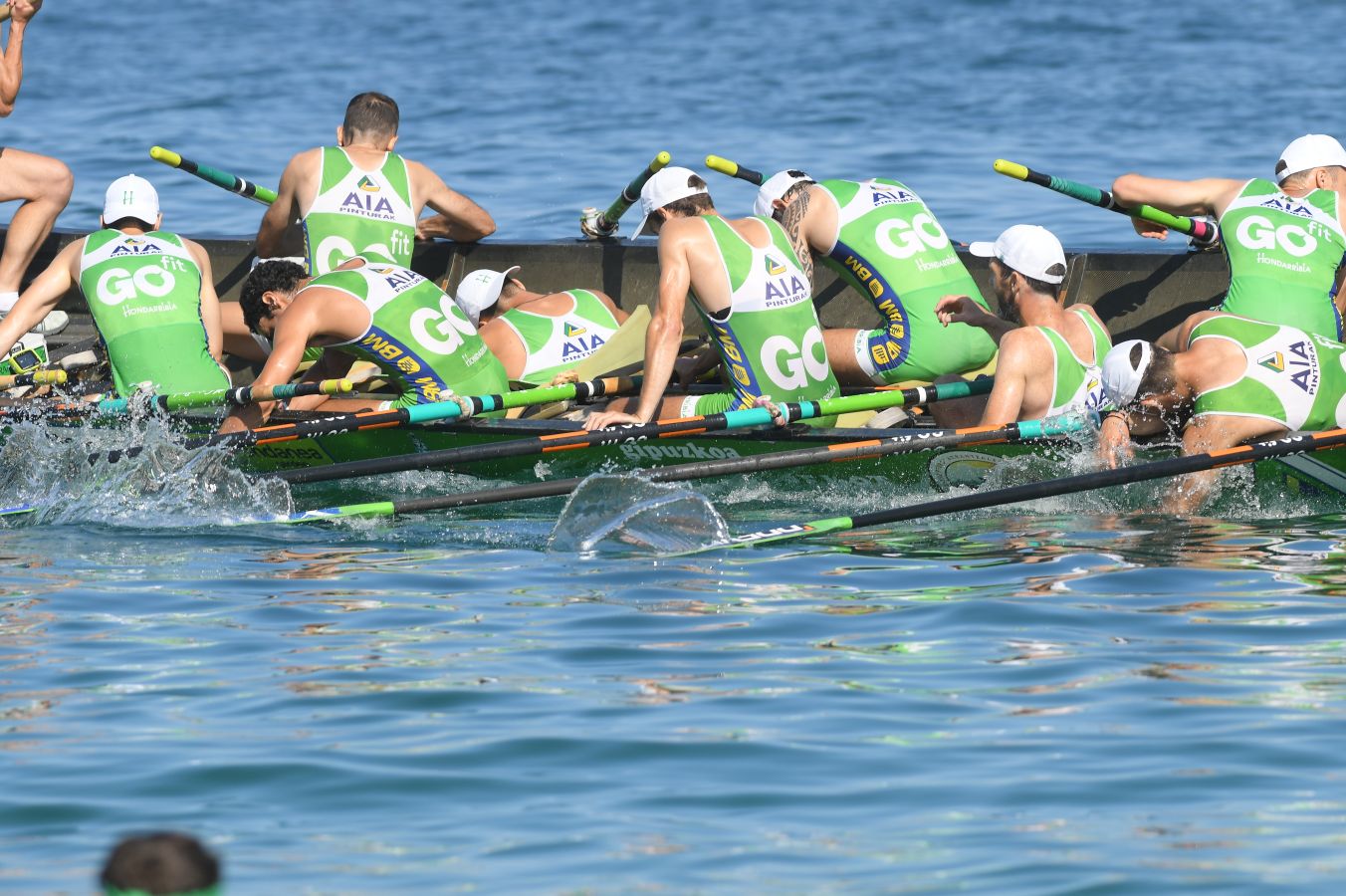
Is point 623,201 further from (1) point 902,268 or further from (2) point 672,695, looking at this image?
(2) point 672,695

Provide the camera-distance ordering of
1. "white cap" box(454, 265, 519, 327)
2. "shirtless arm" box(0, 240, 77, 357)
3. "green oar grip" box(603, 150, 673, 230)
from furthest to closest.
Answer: "green oar grip" box(603, 150, 673, 230)
"white cap" box(454, 265, 519, 327)
"shirtless arm" box(0, 240, 77, 357)

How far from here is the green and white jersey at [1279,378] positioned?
843 cm

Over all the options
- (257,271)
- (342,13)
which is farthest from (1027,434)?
(342,13)

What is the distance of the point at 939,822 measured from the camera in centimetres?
543

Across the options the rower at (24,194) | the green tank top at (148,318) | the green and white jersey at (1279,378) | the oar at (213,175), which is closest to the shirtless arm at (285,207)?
the oar at (213,175)

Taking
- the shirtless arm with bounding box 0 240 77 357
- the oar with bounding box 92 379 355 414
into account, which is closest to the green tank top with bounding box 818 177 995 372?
the oar with bounding box 92 379 355 414

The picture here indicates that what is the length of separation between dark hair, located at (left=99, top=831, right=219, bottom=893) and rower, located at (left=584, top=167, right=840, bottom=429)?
6.06 metres

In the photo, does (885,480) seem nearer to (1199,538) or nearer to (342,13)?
(1199,538)

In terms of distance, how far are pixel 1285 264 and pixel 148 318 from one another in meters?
5.39

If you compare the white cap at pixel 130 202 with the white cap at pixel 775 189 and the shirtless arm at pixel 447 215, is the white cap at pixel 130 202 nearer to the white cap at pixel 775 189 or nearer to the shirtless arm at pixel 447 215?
the shirtless arm at pixel 447 215

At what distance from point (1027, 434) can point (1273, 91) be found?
17.5 meters

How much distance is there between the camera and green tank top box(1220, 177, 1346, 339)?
9.27 meters

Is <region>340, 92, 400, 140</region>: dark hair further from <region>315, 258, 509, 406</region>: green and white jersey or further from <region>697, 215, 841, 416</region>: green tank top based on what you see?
<region>697, 215, 841, 416</region>: green tank top

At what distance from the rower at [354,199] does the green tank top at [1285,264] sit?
4.34 m
